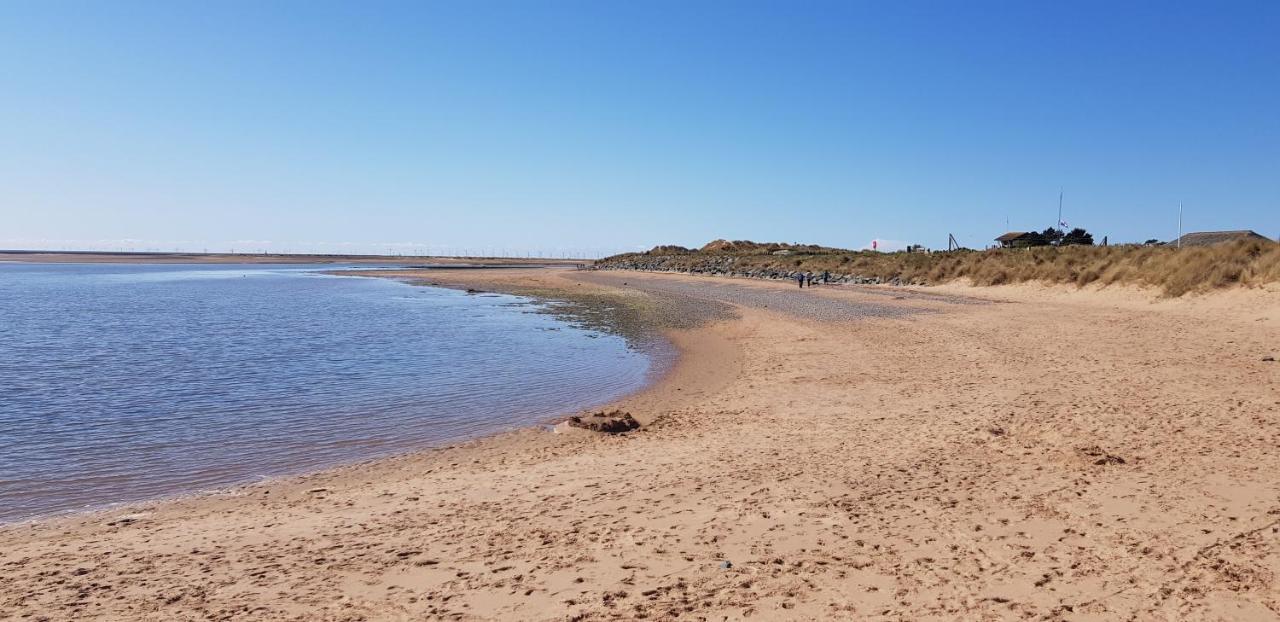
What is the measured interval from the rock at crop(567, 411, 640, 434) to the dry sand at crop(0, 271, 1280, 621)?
290mm

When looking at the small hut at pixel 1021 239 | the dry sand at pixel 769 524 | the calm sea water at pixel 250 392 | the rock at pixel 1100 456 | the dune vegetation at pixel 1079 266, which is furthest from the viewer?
the small hut at pixel 1021 239

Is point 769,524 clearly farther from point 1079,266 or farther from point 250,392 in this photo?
point 1079,266

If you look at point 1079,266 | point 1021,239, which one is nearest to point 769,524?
point 1079,266

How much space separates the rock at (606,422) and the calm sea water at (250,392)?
1.22 meters

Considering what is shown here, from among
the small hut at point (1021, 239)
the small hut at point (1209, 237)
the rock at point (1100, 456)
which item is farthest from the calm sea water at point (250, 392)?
the small hut at point (1021, 239)

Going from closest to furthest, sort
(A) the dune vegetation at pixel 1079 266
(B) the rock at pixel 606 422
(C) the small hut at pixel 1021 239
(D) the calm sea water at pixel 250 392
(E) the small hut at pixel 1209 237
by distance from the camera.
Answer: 1. (D) the calm sea water at pixel 250 392
2. (B) the rock at pixel 606 422
3. (A) the dune vegetation at pixel 1079 266
4. (E) the small hut at pixel 1209 237
5. (C) the small hut at pixel 1021 239

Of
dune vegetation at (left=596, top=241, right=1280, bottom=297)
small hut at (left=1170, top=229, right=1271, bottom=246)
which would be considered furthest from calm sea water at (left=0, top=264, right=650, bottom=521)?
small hut at (left=1170, top=229, right=1271, bottom=246)

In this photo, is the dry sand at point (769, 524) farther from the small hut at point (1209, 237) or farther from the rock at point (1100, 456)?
the small hut at point (1209, 237)

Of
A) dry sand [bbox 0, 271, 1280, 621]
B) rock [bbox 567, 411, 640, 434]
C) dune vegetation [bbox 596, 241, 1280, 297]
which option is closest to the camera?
dry sand [bbox 0, 271, 1280, 621]

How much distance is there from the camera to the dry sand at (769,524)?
4.36m

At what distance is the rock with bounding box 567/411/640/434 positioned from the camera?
32.0 feet

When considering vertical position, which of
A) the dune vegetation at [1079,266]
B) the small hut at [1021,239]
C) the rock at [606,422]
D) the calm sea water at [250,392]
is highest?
the small hut at [1021,239]

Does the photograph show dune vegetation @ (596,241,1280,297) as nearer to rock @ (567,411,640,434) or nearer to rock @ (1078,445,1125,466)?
rock @ (1078,445,1125,466)

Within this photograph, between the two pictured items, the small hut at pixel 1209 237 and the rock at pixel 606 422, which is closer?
the rock at pixel 606 422
